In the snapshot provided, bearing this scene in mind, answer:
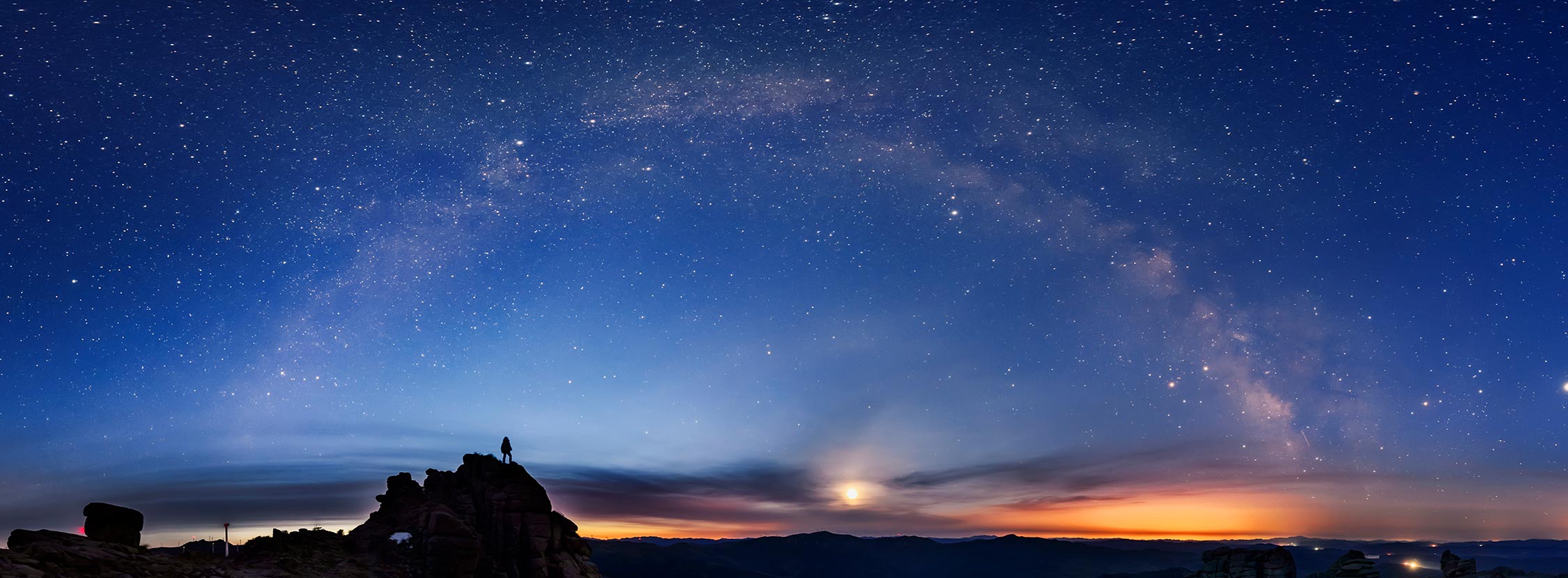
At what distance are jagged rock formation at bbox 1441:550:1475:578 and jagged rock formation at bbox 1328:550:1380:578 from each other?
21.9 feet

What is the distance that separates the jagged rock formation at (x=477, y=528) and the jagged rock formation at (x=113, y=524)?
1618cm

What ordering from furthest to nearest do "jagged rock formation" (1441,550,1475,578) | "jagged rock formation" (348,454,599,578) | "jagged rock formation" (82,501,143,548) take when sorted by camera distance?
1. "jagged rock formation" (1441,550,1475,578)
2. "jagged rock formation" (348,454,599,578)
3. "jagged rock formation" (82,501,143,548)

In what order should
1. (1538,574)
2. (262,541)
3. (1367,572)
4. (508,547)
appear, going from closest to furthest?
(262,541) < (508,547) < (1367,572) < (1538,574)

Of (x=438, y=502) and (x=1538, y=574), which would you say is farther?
(x=1538, y=574)

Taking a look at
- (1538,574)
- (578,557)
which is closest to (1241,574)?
(1538,574)

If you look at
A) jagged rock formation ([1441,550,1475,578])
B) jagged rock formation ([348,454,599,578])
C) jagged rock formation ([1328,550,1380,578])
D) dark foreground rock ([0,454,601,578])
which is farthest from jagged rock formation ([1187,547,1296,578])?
dark foreground rock ([0,454,601,578])

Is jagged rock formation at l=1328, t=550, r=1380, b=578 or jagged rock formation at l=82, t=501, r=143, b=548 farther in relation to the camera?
jagged rock formation at l=1328, t=550, r=1380, b=578

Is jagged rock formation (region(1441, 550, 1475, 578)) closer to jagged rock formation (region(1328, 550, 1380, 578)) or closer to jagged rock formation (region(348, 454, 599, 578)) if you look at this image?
jagged rock formation (region(1328, 550, 1380, 578))

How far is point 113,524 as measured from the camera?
3033 cm

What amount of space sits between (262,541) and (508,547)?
15678 millimetres

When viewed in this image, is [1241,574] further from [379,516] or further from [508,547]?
[379,516]

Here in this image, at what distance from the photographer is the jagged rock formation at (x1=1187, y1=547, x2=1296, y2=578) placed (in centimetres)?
8106

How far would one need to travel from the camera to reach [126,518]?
30.9 m

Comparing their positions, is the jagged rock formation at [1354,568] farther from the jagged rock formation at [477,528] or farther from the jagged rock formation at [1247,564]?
the jagged rock formation at [477,528]
